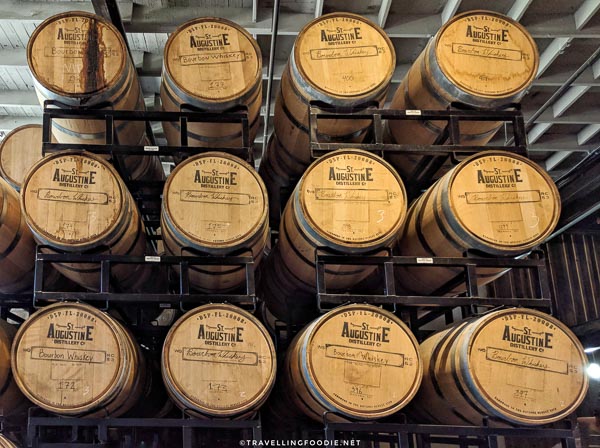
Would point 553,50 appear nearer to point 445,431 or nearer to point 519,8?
point 519,8

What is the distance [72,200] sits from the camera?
10.4ft

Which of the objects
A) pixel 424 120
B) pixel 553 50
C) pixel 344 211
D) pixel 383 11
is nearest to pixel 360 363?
pixel 344 211

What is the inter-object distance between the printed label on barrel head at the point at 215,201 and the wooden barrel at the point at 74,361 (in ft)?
A: 2.18

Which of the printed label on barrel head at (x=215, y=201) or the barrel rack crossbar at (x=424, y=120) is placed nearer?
the printed label on barrel head at (x=215, y=201)

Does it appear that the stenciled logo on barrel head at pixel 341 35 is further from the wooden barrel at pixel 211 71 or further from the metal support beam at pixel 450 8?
the metal support beam at pixel 450 8

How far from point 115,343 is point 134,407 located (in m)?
0.85

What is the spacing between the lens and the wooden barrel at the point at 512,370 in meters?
2.87

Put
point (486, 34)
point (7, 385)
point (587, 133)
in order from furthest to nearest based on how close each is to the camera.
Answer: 1. point (587, 133)
2. point (486, 34)
3. point (7, 385)

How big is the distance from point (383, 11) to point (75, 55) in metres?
3.28

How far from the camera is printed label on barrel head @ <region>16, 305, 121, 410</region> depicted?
2.83m

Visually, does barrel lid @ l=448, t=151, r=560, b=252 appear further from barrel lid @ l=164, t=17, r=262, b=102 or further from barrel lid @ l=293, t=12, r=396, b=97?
barrel lid @ l=164, t=17, r=262, b=102

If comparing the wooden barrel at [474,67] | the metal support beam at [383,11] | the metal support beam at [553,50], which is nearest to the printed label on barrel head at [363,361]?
the wooden barrel at [474,67]

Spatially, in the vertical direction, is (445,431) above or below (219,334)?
below

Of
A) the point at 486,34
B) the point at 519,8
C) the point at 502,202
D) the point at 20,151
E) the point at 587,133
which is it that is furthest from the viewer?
the point at 587,133
